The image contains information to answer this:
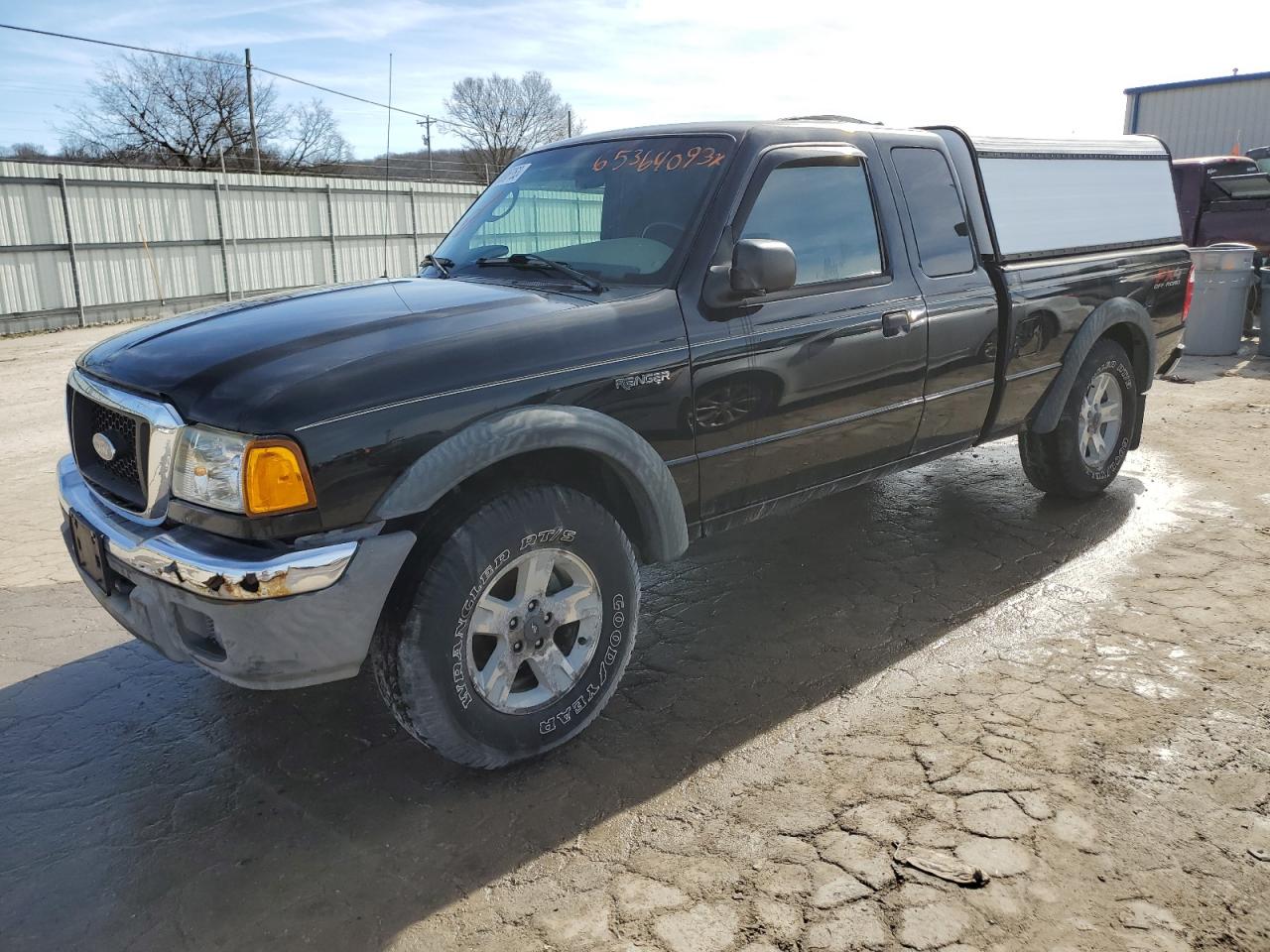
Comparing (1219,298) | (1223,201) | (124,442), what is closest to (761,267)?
(124,442)

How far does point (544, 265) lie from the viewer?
361cm

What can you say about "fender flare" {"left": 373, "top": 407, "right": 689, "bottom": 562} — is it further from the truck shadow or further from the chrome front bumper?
the truck shadow

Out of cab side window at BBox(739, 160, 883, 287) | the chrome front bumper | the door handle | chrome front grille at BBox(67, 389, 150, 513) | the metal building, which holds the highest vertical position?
the metal building

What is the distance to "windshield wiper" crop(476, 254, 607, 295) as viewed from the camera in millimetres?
3404

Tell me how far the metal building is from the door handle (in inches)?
1015

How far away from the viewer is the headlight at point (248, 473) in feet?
8.20

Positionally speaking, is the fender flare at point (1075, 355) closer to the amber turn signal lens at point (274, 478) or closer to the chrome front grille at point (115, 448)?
the amber turn signal lens at point (274, 478)

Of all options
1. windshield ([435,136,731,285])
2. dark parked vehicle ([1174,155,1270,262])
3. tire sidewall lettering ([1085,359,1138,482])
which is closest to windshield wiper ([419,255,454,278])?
windshield ([435,136,731,285])

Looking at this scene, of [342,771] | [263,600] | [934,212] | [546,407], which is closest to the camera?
[263,600]

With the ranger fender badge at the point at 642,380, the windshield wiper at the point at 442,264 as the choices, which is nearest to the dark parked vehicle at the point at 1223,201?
the windshield wiper at the point at 442,264

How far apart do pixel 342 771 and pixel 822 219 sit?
103 inches

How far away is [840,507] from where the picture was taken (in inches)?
220

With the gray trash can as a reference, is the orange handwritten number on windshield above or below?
above

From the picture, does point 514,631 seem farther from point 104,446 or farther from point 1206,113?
point 1206,113
